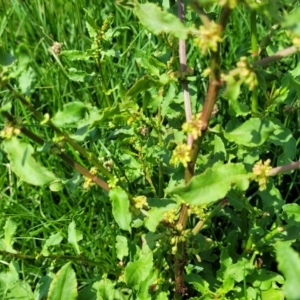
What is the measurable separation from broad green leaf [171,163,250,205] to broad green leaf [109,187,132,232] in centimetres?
21

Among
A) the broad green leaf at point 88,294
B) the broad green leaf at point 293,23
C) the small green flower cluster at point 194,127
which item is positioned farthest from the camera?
the broad green leaf at point 88,294

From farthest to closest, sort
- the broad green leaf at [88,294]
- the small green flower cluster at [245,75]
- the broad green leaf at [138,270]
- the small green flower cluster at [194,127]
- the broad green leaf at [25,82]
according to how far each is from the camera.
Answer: the broad green leaf at [88,294], the broad green leaf at [138,270], the broad green leaf at [25,82], the small green flower cluster at [194,127], the small green flower cluster at [245,75]

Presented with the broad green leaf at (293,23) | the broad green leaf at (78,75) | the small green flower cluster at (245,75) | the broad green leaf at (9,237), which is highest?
the broad green leaf at (293,23)

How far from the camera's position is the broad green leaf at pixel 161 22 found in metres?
1.22

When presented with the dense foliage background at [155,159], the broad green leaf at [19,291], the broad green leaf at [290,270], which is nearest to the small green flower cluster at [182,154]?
the dense foliage background at [155,159]

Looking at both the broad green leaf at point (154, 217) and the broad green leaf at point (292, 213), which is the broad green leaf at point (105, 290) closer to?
the broad green leaf at point (154, 217)

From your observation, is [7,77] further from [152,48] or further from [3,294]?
[152,48]

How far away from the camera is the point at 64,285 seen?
1632mm

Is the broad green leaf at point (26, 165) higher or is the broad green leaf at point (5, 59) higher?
the broad green leaf at point (5, 59)

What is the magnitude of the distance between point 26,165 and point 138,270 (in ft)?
1.90

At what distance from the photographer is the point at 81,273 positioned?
205 cm

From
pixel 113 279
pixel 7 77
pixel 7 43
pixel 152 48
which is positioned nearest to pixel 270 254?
pixel 113 279

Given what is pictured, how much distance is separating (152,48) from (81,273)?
0.81m

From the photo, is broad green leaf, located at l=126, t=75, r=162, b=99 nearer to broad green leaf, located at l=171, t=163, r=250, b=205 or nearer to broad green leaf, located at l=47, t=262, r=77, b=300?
broad green leaf, located at l=171, t=163, r=250, b=205
